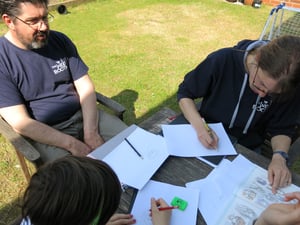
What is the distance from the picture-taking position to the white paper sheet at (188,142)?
157 cm

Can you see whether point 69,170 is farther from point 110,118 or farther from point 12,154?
point 12,154

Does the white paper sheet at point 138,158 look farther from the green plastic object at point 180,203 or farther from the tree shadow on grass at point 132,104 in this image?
the tree shadow on grass at point 132,104

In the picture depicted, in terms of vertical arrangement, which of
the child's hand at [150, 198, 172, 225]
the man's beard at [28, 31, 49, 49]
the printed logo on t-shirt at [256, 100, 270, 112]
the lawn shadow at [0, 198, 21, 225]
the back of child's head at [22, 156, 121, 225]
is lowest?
the lawn shadow at [0, 198, 21, 225]

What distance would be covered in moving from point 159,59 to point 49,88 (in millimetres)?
2568

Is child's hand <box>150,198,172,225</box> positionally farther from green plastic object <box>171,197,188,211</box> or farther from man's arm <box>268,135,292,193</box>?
man's arm <box>268,135,292,193</box>

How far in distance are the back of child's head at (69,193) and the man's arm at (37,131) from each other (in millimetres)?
1044

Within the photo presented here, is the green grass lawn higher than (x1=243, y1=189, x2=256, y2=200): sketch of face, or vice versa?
(x1=243, y1=189, x2=256, y2=200): sketch of face

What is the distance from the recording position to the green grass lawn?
3523 mm

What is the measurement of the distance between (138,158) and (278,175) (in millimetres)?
694

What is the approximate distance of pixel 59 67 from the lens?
2115mm

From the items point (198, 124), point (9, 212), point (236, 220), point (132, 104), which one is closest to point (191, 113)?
point (198, 124)

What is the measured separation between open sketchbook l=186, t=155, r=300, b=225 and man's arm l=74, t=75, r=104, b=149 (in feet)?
3.23

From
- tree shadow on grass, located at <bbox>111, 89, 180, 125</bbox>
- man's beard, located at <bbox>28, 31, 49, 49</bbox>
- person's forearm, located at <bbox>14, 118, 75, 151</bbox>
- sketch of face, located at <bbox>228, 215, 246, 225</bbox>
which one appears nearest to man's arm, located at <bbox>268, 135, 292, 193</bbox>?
sketch of face, located at <bbox>228, 215, 246, 225</bbox>

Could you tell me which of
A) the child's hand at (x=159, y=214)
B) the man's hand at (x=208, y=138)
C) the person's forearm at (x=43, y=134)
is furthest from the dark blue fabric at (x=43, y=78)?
the child's hand at (x=159, y=214)
